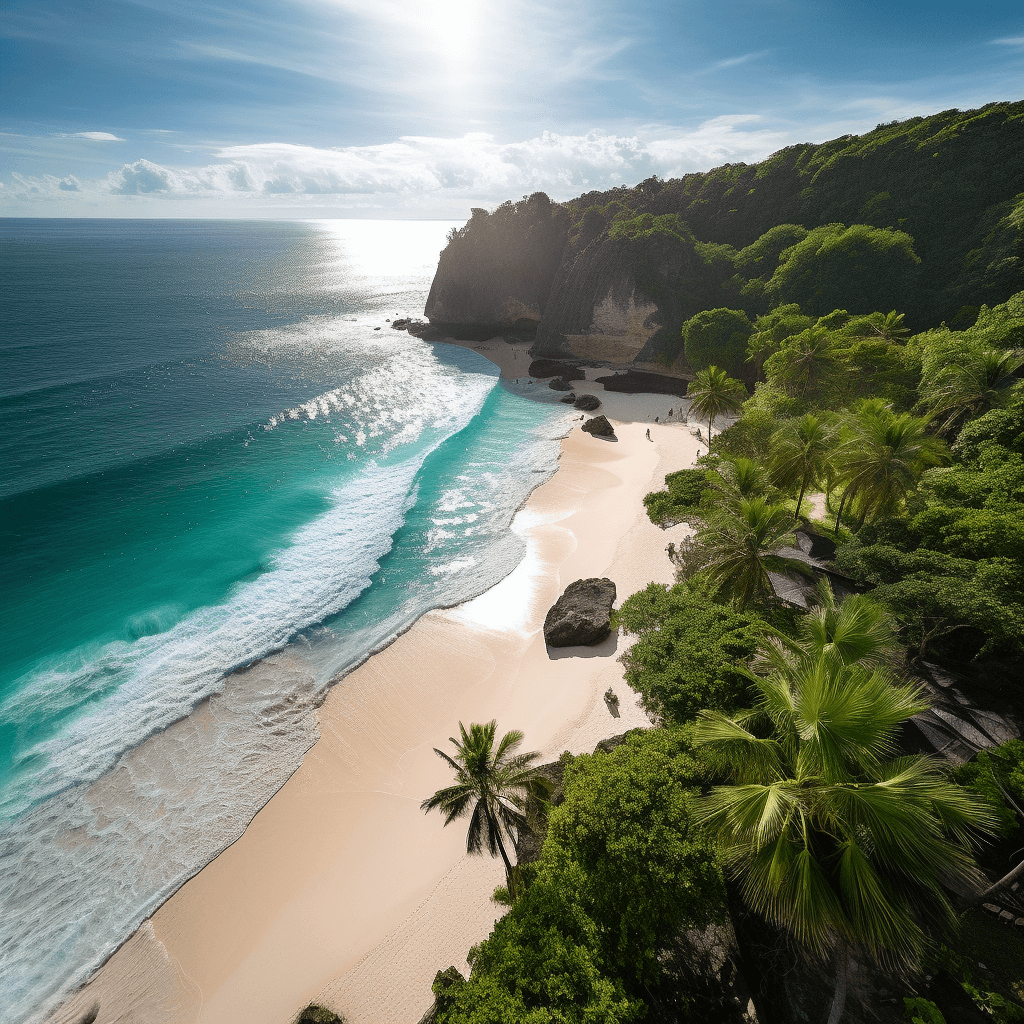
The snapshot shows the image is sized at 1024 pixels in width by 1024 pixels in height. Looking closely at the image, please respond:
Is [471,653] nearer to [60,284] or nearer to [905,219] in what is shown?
[905,219]

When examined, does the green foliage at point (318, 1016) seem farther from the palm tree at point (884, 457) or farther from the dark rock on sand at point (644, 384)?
the dark rock on sand at point (644, 384)

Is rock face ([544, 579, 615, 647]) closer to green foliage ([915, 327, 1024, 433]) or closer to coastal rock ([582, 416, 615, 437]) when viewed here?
green foliage ([915, 327, 1024, 433])

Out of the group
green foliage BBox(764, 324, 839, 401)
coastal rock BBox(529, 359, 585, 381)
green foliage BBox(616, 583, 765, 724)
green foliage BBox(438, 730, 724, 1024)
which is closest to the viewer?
green foliage BBox(438, 730, 724, 1024)

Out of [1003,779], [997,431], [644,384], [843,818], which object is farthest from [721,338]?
[843,818]

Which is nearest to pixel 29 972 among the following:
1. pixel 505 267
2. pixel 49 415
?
pixel 49 415

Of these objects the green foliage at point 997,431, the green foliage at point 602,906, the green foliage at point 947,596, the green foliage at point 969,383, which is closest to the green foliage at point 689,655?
the green foliage at point 602,906

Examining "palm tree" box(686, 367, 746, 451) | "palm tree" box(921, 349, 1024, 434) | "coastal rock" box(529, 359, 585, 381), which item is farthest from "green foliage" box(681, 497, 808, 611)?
"coastal rock" box(529, 359, 585, 381)
